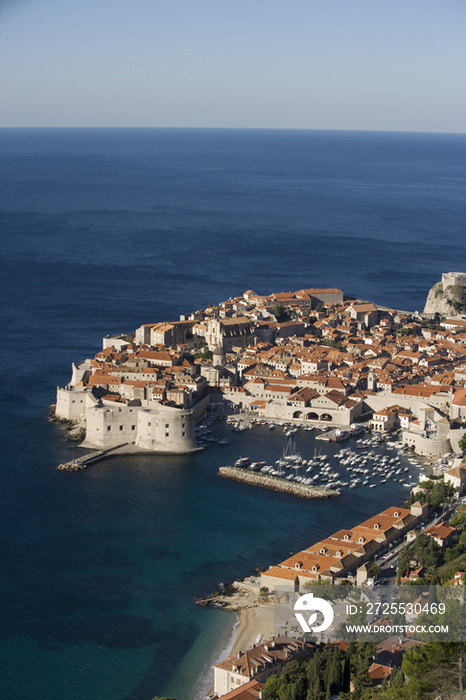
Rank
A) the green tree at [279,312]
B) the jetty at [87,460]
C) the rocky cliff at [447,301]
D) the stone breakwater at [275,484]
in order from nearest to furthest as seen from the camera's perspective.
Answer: the stone breakwater at [275,484], the jetty at [87,460], the green tree at [279,312], the rocky cliff at [447,301]

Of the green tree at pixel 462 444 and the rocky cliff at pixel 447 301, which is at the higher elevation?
the rocky cliff at pixel 447 301

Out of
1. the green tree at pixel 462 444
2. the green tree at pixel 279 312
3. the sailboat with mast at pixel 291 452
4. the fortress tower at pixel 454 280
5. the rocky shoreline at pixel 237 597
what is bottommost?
the rocky shoreline at pixel 237 597

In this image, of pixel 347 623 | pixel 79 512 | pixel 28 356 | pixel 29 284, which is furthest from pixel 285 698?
pixel 29 284

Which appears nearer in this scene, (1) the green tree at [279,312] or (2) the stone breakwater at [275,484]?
(2) the stone breakwater at [275,484]

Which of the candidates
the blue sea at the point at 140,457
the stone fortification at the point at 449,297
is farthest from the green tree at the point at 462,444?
the stone fortification at the point at 449,297

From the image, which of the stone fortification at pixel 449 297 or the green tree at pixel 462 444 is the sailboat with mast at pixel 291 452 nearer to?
→ the green tree at pixel 462 444

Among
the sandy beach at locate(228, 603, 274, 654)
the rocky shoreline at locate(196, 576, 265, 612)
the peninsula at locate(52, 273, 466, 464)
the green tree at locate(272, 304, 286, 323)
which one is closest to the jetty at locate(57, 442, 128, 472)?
the peninsula at locate(52, 273, 466, 464)

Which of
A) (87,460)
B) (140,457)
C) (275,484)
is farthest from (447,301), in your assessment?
(87,460)

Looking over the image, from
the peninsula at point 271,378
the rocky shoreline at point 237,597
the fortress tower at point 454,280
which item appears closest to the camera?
the rocky shoreline at point 237,597
